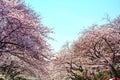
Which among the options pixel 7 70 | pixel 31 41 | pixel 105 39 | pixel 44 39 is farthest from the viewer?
pixel 7 70

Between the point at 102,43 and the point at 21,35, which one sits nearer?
the point at 21,35

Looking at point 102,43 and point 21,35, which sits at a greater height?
point 102,43

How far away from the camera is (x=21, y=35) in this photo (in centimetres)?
1366

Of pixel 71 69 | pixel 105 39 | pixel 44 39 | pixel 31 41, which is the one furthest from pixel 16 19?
pixel 71 69

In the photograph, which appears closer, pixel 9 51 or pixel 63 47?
pixel 9 51

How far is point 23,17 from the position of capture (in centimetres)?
1320

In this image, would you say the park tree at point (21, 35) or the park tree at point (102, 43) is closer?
the park tree at point (21, 35)

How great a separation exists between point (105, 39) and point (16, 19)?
582 inches

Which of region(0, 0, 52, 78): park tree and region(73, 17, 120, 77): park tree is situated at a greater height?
region(73, 17, 120, 77): park tree

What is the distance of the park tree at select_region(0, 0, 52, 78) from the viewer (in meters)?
12.9

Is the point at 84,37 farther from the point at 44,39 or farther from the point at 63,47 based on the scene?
the point at 63,47

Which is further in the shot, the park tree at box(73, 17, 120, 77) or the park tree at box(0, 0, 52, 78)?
the park tree at box(73, 17, 120, 77)

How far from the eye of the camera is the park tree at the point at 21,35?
12946 millimetres

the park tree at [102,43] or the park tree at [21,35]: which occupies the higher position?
the park tree at [102,43]
